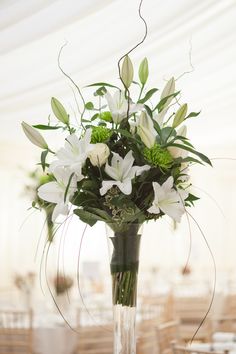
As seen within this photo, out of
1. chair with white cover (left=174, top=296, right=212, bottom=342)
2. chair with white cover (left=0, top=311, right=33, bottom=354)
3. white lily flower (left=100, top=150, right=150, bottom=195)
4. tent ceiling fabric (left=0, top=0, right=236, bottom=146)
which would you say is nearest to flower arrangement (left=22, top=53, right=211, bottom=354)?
white lily flower (left=100, top=150, right=150, bottom=195)

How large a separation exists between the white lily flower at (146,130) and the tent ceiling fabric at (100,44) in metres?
2.27

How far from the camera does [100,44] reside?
A: 5.07 m

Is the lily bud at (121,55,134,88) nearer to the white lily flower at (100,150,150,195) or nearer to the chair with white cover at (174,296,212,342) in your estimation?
the white lily flower at (100,150,150,195)

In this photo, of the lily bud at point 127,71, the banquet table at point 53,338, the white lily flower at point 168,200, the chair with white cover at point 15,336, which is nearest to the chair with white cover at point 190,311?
the banquet table at point 53,338

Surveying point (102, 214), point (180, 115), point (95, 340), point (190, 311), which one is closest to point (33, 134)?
point (102, 214)

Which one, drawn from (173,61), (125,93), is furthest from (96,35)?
(125,93)

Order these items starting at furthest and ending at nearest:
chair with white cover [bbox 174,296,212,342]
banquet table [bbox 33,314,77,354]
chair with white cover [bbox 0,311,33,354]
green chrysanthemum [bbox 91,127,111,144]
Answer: chair with white cover [bbox 174,296,212,342] < banquet table [bbox 33,314,77,354] < chair with white cover [bbox 0,311,33,354] < green chrysanthemum [bbox 91,127,111,144]

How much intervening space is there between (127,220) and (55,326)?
3824 mm

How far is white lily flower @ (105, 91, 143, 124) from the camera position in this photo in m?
2.04

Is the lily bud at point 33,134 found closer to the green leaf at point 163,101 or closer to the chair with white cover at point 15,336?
the green leaf at point 163,101

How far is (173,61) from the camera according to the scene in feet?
18.2

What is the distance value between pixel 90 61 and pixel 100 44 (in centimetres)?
27

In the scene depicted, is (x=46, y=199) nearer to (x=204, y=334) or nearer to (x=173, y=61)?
(x=173, y=61)

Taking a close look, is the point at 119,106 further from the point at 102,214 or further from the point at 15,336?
the point at 15,336
